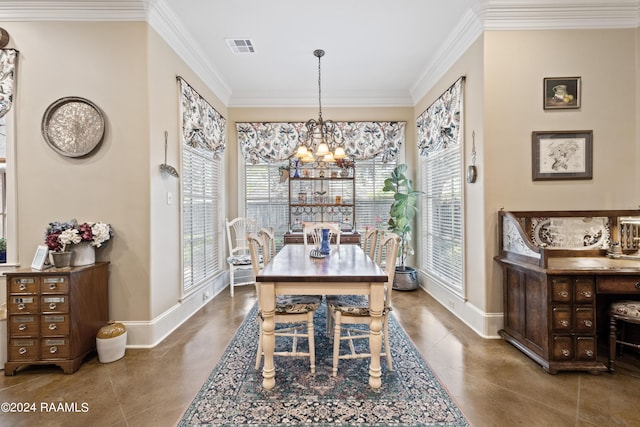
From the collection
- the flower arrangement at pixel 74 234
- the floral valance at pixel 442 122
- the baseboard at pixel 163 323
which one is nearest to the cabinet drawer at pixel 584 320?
the floral valance at pixel 442 122

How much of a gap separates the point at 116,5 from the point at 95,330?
2885mm

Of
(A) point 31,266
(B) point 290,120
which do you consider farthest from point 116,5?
(B) point 290,120

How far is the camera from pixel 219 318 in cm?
360

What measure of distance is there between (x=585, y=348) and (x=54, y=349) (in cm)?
409

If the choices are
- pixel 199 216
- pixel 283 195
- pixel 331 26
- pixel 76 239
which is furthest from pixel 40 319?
pixel 331 26

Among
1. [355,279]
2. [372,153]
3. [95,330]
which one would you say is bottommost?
[95,330]

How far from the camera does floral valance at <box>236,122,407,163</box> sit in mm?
5102

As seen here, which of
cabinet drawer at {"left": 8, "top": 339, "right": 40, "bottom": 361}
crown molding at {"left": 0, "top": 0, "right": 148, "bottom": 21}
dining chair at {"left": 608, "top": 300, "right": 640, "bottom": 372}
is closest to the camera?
dining chair at {"left": 608, "top": 300, "right": 640, "bottom": 372}

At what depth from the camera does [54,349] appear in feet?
7.94

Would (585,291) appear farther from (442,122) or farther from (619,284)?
(442,122)

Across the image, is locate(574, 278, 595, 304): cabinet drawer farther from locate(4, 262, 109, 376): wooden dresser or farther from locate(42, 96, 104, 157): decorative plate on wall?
locate(42, 96, 104, 157): decorative plate on wall

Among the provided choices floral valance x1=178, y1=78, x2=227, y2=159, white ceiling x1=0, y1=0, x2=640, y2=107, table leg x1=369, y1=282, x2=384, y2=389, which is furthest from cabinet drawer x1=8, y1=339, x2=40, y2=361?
white ceiling x1=0, y1=0, x2=640, y2=107

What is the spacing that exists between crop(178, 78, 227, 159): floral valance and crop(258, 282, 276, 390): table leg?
225cm

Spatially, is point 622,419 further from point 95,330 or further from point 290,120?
point 290,120
